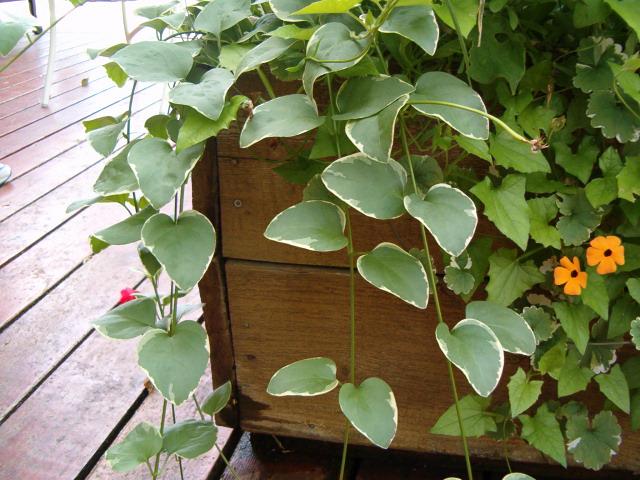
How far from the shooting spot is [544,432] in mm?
763

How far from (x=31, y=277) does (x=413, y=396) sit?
0.94 m

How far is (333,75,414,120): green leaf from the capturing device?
0.54 metres

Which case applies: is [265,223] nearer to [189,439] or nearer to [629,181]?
[189,439]

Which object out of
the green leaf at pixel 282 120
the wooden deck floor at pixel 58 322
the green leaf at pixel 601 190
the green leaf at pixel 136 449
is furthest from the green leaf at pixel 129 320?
the green leaf at pixel 601 190

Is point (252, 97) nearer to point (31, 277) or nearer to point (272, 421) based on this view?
A: point (272, 421)

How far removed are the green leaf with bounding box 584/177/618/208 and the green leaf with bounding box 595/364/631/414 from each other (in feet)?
0.65

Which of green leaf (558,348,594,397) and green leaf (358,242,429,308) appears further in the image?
green leaf (558,348,594,397)

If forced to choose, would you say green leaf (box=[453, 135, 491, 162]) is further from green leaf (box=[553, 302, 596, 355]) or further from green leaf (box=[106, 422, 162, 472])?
green leaf (box=[106, 422, 162, 472])

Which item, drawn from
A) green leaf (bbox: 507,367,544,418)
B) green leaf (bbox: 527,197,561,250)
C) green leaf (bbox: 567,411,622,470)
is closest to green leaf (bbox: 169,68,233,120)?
green leaf (bbox: 527,197,561,250)

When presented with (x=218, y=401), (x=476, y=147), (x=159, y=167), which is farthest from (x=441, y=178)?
(x=218, y=401)

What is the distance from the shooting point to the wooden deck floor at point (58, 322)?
0.98 m

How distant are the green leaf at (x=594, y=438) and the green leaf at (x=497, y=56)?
381mm

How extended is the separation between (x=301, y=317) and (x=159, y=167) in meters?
0.33

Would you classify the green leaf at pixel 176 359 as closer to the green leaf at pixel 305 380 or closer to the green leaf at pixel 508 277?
the green leaf at pixel 305 380
